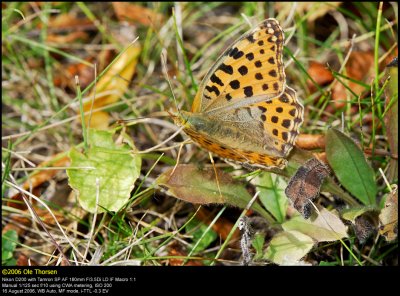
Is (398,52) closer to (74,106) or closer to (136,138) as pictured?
(136,138)

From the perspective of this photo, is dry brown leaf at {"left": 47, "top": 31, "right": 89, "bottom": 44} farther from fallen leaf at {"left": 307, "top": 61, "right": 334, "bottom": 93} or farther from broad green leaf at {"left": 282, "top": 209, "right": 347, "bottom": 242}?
broad green leaf at {"left": 282, "top": 209, "right": 347, "bottom": 242}

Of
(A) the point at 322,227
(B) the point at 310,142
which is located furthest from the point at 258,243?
(B) the point at 310,142

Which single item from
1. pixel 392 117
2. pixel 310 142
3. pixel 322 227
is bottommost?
pixel 322 227

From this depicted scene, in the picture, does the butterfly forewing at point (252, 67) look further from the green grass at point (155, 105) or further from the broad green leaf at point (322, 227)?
the broad green leaf at point (322, 227)

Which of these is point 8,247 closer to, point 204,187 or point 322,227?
point 204,187

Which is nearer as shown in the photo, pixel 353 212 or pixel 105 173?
pixel 353 212
